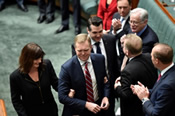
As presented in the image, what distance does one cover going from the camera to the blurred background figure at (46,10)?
596cm

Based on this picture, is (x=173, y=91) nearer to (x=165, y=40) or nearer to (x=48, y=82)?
(x=48, y=82)

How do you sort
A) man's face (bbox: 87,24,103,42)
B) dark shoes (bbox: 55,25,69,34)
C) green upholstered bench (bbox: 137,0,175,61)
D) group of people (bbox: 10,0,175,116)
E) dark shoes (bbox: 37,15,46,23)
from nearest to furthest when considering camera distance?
group of people (bbox: 10,0,175,116), man's face (bbox: 87,24,103,42), green upholstered bench (bbox: 137,0,175,61), dark shoes (bbox: 55,25,69,34), dark shoes (bbox: 37,15,46,23)

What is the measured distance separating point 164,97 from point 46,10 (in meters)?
4.33

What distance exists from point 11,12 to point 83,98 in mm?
4522

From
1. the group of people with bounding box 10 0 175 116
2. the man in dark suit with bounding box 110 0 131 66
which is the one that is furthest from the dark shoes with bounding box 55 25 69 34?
the group of people with bounding box 10 0 175 116

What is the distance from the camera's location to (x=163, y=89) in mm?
2229

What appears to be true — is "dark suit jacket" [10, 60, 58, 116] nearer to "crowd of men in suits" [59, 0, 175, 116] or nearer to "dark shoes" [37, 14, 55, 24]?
"crowd of men in suits" [59, 0, 175, 116]

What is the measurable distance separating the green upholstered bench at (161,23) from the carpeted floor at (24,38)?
65.7 inches

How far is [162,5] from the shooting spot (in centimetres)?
408

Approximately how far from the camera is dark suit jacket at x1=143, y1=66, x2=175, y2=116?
2213mm

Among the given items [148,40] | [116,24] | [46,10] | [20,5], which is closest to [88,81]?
[148,40]

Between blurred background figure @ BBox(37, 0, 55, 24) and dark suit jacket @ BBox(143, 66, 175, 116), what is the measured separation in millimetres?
4080

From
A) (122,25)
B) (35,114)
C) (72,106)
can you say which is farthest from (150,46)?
(35,114)

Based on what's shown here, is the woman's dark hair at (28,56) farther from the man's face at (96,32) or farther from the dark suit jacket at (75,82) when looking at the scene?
the man's face at (96,32)
